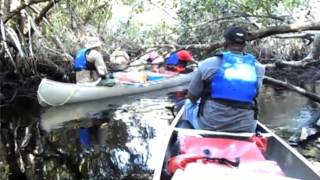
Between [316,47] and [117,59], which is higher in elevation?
[316,47]

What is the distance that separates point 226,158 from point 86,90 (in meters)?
7.00

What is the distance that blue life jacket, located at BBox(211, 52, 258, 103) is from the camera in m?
4.27

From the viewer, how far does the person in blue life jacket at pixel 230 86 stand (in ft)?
14.0

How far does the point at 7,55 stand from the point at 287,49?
35.1 feet

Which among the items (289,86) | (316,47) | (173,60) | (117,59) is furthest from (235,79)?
(117,59)

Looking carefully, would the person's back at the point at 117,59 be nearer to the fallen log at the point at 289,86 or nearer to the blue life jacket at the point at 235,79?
the fallen log at the point at 289,86

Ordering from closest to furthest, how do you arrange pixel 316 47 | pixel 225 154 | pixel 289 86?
pixel 225 154 → pixel 289 86 → pixel 316 47

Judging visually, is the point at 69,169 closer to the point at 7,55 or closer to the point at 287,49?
the point at 7,55

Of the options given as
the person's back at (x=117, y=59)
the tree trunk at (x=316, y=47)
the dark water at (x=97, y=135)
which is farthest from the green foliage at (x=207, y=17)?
the dark water at (x=97, y=135)

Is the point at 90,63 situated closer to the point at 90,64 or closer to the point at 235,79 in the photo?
the point at 90,64

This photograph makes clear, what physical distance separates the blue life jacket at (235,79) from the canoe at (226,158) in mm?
311

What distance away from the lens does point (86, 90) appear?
1052 centimetres

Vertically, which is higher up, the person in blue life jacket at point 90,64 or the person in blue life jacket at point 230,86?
the person in blue life jacket at point 230,86

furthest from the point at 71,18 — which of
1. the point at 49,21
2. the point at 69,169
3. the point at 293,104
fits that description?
the point at 69,169
